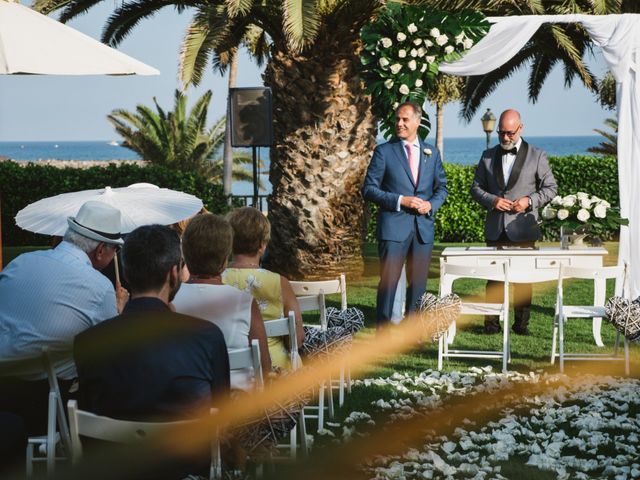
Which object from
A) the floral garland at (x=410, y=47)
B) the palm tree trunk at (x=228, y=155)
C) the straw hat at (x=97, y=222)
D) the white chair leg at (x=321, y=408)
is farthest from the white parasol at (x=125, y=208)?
the palm tree trunk at (x=228, y=155)

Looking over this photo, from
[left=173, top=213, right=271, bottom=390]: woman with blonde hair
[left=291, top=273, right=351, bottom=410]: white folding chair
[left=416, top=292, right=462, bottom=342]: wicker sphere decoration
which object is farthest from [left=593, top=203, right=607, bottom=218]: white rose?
[left=173, top=213, right=271, bottom=390]: woman with blonde hair

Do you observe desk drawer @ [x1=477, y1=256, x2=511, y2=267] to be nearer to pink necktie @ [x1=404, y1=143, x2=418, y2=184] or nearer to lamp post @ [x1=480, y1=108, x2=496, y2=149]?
pink necktie @ [x1=404, y1=143, x2=418, y2=184]

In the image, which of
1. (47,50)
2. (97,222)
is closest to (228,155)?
(47,50)

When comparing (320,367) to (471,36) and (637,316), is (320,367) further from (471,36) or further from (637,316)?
(471,36)

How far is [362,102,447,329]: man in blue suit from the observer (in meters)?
8.03

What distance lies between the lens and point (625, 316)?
6.62 m

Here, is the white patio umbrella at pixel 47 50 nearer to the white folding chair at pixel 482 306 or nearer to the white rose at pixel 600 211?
the white folding chair at pixel 482 306

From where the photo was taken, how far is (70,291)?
3559 mm

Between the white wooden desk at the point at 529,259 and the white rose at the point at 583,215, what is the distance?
28 centimetres

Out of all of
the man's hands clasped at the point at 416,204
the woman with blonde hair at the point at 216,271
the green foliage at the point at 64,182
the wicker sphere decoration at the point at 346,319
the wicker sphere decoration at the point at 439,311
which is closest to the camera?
the woman with blonde hair at the point at 216,271

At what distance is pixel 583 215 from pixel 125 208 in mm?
4313

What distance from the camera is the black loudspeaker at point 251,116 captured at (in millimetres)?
12648

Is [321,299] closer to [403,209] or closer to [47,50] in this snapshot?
[47,50]

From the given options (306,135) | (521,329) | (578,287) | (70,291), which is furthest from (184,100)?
(70,291)
